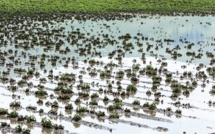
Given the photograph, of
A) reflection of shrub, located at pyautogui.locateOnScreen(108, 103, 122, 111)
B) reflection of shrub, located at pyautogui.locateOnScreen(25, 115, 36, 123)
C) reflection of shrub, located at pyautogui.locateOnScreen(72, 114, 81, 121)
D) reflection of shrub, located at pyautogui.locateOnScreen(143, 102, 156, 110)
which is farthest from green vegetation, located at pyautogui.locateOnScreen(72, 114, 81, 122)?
reflection of shrub, located at pyautogui.locateOnScreen(143, 102, 156, 110)

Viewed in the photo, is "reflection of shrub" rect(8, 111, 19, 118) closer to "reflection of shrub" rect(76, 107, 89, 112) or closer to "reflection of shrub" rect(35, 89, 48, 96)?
"reflection of shrub" rect(76, 107, 89, 112)

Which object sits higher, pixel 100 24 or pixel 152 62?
pixel 100 24

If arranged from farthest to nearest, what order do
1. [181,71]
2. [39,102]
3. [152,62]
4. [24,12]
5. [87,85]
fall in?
[24,12] < [152,62] < [181,71] < [87,85] < [39,102]

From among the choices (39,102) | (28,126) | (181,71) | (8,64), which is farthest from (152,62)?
(28,126)

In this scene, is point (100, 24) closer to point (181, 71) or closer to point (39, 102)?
point (181, 71)

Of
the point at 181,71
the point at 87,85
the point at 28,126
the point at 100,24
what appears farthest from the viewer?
the point at 100,24

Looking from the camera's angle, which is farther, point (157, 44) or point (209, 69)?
point (157, 44)

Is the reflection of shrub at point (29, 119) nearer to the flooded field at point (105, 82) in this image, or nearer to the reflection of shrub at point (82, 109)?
the flooded field at point (105, 82)
